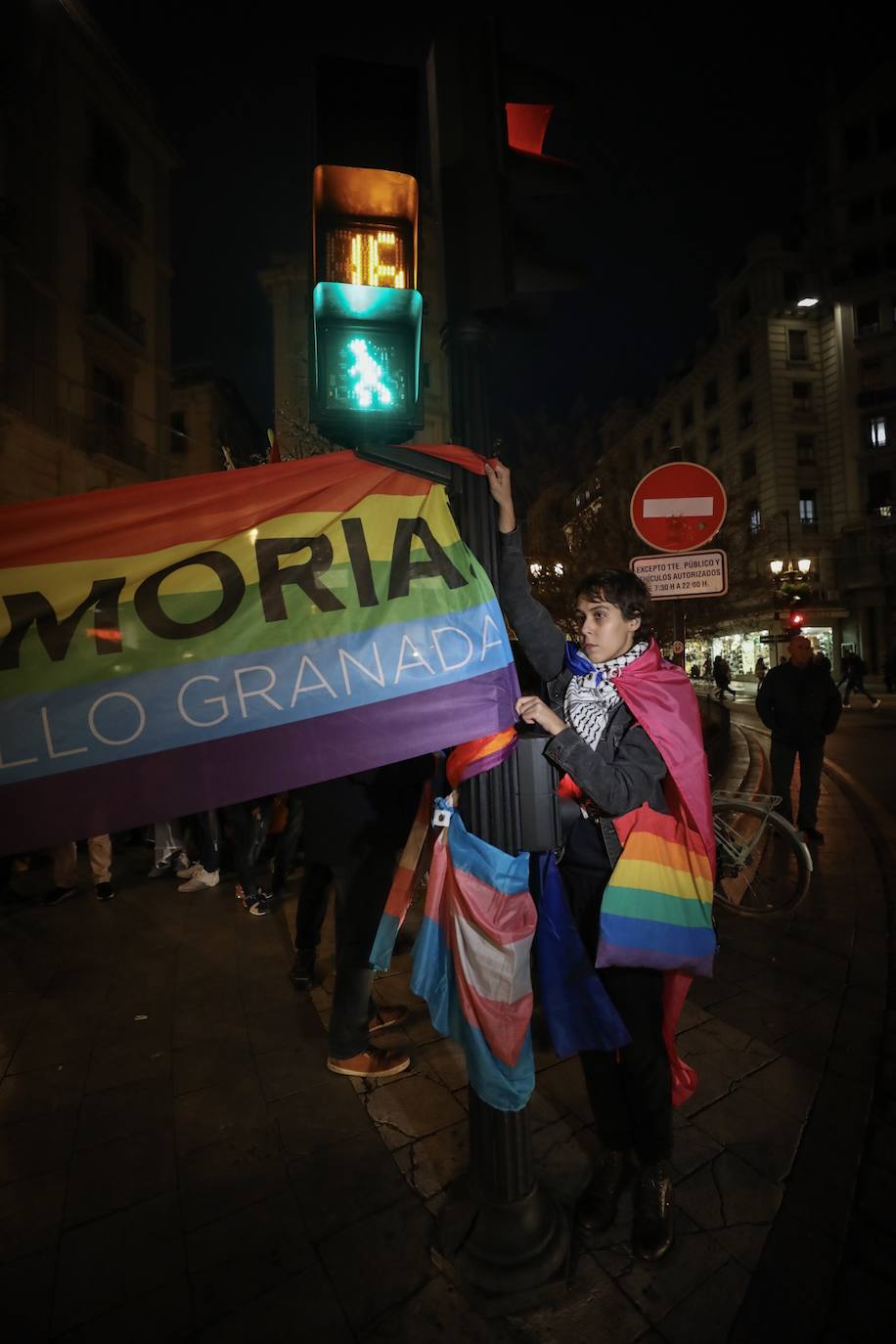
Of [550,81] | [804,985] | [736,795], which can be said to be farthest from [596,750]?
[736,795]

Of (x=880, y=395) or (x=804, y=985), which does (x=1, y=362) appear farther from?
(x=880, y=395)

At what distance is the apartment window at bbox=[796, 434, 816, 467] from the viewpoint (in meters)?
36.3

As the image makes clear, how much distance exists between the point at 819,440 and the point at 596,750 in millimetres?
42011

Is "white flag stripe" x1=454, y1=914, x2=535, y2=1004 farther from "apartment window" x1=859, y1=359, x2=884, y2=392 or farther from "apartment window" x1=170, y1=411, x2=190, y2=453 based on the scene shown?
"apartment window" x1=859, y1=359, x2=884, y2=392

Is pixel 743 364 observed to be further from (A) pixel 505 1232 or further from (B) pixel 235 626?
(A) pixel 505 1232

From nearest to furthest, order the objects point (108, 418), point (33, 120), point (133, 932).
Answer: point (133, 932) < point (33, 120) < point (108, 418)

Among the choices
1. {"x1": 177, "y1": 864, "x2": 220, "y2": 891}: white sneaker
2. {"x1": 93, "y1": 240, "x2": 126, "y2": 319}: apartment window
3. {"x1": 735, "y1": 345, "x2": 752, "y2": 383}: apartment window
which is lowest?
{"x1": 177, "y1": 864, "x2": 220, "y2": 891}: white sneaker

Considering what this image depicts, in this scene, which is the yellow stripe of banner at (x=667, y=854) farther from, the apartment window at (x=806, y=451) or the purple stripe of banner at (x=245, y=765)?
the apartment window at (x=806, y=451)

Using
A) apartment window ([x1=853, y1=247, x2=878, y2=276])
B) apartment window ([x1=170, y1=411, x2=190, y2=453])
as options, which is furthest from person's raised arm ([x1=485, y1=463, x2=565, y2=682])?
apartment window ([x1=853, y1=247, x2=878, y2=276])

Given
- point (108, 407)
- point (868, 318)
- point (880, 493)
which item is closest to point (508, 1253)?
point (108, 407)

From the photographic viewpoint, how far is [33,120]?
17438 mm

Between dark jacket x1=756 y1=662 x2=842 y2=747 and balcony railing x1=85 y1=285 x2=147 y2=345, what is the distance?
2136cm

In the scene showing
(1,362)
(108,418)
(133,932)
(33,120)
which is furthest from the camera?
(108,418)

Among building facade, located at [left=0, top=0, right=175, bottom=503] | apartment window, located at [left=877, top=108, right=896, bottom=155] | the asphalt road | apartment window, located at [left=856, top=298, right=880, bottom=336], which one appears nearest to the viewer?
the asphalt road
